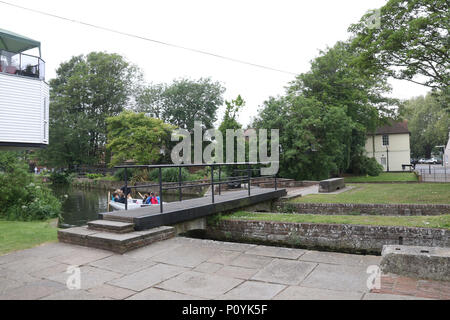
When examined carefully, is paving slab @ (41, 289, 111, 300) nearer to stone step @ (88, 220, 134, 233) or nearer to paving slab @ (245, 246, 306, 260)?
stone step @ (88, 220, 134, 233)

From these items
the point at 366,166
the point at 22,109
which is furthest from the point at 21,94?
the point at 366,166

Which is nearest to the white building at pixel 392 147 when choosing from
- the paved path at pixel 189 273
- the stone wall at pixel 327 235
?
the stone wall at pixel 327 235

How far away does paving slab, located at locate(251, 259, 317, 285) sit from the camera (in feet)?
12.6

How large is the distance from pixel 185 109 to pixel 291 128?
2065 centimetres

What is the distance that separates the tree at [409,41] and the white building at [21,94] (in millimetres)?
16215

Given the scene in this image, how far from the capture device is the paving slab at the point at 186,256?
467 centimetres

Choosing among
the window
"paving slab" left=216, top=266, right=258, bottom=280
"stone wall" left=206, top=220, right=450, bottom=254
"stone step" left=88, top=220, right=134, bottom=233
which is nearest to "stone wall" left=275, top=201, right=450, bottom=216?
"stone wall" left=206, top=220, right=450, bottom=254

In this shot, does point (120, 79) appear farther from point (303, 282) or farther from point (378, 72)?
point (303, 282)

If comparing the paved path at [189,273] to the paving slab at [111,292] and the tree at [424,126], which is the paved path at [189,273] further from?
the tree at [424,126]

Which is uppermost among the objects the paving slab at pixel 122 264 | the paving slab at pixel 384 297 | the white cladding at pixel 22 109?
the white cladding at pixel 22 109

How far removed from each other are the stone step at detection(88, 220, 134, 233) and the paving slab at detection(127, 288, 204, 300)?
2.54 metres

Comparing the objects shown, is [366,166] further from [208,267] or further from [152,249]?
[208,267]
